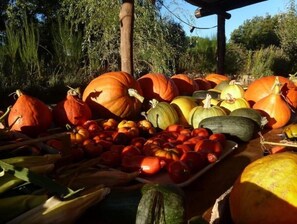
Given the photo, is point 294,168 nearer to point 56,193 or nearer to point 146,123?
point 56,193

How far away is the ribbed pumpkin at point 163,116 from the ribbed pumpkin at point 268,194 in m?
1.64

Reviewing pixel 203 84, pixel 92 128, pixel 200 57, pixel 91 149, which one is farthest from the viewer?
pixel 200 57

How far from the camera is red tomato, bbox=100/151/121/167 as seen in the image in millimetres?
1774

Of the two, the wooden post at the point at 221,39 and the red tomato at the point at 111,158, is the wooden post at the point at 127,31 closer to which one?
the red tomato at the point at 111,158

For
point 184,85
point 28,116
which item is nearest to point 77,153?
point 28,116

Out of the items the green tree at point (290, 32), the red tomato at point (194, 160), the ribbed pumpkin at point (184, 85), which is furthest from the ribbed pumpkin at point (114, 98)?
the green tree at point (290, 32)

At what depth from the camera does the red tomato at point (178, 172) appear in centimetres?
159

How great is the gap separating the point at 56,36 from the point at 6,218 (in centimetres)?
647

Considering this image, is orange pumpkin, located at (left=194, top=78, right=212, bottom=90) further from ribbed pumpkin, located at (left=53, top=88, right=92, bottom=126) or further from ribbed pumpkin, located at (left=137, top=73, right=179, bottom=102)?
ribbed pumpkin, located at (left=53, top=88, right=92, bottom=126)

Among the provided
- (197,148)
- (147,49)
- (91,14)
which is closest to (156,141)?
(197,148)

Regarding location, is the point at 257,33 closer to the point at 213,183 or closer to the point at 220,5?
the point at 220,5

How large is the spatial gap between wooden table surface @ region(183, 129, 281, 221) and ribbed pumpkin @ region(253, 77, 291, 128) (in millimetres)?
585

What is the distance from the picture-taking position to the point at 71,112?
102 inches

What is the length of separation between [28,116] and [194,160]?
3.92ft
